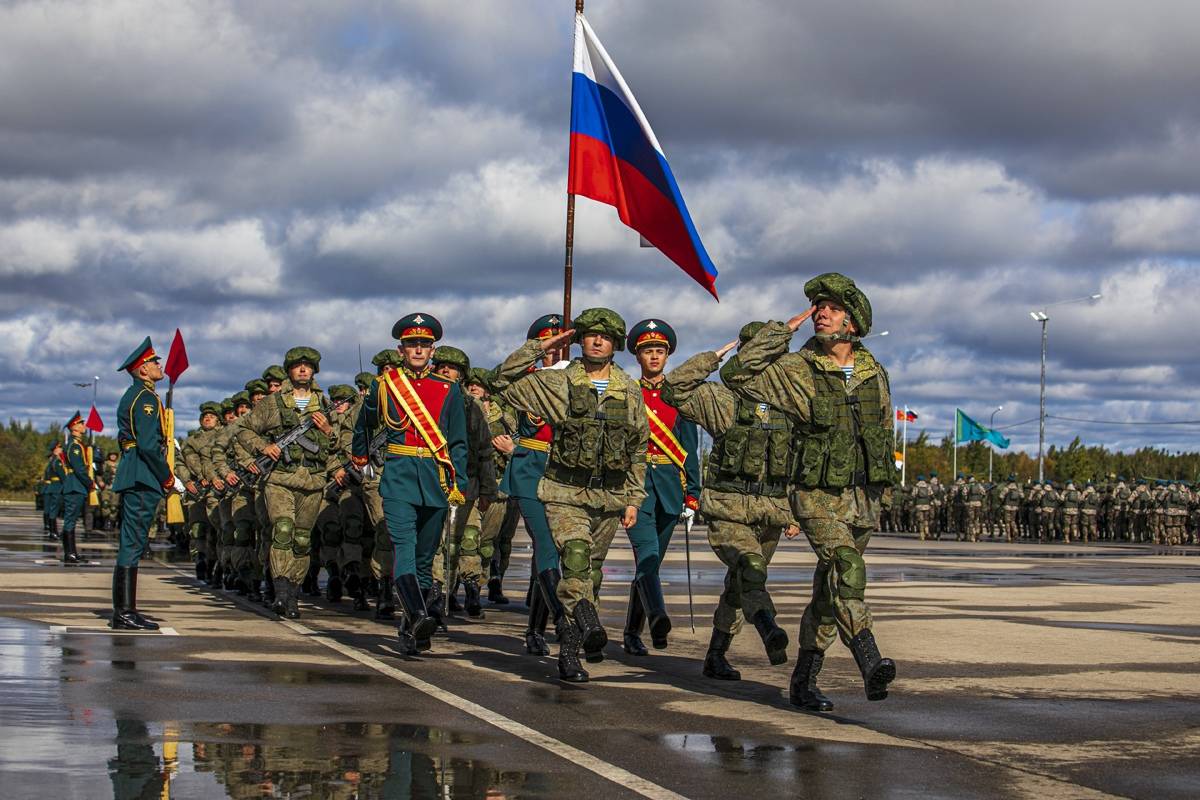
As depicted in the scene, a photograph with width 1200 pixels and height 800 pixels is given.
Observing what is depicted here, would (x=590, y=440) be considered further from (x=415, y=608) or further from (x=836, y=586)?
(x=836, y=586)

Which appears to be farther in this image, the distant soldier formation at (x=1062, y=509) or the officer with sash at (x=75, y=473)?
the distant soldier formation at (x=1062, y=509)

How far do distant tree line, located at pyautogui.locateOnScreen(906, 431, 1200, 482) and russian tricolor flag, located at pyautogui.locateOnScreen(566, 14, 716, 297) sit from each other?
328 ft

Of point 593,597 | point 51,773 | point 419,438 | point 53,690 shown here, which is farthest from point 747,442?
point 51,773

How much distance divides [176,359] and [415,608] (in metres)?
17.1

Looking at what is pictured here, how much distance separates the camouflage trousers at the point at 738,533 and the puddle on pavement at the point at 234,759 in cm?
265

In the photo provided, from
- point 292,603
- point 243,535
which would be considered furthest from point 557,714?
point 243,535

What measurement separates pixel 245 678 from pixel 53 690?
3.71ft

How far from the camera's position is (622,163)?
14.8 metres

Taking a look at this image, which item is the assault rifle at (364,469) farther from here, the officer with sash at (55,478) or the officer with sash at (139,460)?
the officer with sash at (55,478)

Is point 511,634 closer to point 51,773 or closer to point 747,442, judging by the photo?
point 747,442

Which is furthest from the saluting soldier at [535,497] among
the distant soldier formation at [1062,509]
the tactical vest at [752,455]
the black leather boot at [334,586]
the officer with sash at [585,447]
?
the distant soldier formation at [1062,509]

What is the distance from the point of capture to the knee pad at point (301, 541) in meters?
14.0

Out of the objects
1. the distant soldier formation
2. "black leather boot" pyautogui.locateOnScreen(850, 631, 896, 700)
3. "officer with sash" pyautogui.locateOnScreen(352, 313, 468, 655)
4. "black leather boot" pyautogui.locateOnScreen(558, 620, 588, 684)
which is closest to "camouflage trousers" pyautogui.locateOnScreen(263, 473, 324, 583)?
"officer with sash" pyautogui.locateOnScreen(352, 313, 468, 655)

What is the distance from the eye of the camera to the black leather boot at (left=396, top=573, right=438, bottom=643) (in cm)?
1034
